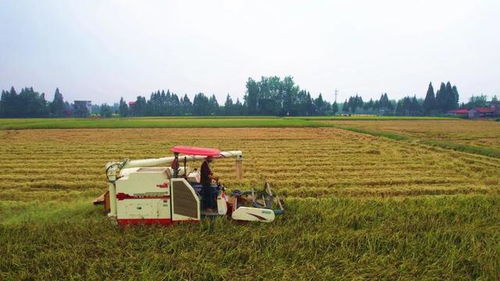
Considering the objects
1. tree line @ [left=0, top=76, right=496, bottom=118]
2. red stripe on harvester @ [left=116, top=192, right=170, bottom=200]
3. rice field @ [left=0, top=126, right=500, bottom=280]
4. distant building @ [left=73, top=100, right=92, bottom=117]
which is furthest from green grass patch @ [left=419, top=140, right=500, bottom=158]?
distant building @ [left=73, top=100, right=92, bottom=117]

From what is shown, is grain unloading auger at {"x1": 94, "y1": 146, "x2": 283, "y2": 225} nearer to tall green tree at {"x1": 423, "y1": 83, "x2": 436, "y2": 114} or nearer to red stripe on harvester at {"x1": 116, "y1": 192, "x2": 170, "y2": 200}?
red stripe on harvester at {"x1": 116, "y1": 192, "x2": 170, "y2": 200}

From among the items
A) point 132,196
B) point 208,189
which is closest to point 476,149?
point 208,189

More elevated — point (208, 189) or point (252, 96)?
point (252, 96)

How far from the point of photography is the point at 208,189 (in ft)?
23.9

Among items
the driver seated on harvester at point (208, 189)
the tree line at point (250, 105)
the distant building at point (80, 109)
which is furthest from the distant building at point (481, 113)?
the distant building at point (80, 109)

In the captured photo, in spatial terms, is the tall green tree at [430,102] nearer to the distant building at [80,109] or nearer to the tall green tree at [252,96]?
the tall green tree at [252,96]

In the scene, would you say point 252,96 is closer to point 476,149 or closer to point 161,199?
point 476,149

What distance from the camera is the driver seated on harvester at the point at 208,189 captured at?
7211 mm

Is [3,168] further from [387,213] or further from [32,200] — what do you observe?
[387,213]

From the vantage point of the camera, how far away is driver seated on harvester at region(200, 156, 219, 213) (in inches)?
284

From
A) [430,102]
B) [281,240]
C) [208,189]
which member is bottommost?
[281,240]

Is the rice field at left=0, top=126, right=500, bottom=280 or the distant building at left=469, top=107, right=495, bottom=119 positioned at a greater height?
Result: the distant building at left=469, top=107, right=495, bottom=119

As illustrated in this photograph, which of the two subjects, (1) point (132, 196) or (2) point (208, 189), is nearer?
(1) point (132, 196)

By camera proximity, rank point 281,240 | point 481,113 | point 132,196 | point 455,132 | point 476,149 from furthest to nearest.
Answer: point 481,113 → point 455,132 → point 476,149 → point 132,196 → point 281,240
